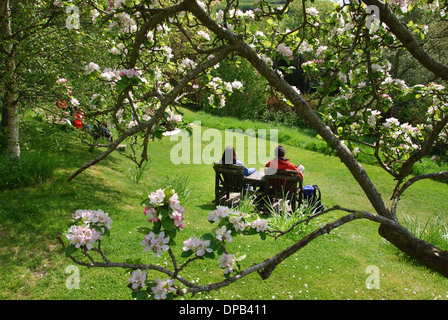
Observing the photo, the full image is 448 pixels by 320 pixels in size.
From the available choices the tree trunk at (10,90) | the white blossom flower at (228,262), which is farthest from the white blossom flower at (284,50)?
the tree trunk at (10,90)

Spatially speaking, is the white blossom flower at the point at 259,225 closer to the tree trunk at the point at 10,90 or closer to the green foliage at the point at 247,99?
the tree trunk at the point at 10,90

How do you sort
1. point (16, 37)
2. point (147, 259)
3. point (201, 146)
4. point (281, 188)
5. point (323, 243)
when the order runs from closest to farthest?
point (147, 259) < point (16, 37) < point (323, 243) < point (281, 188) < point (201, 146)

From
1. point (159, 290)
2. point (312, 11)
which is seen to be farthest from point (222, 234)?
point (312, 11)

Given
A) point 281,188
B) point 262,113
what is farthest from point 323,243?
point 262,113

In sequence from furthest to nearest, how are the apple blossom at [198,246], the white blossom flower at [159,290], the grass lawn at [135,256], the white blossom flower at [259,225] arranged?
the grass lawn at [135,256]
the white blossom flower at [259,225]
the apple blossom at [198,246]
the white blossom flower at [159,290]

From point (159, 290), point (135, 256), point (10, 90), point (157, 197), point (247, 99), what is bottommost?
point (135, 256)

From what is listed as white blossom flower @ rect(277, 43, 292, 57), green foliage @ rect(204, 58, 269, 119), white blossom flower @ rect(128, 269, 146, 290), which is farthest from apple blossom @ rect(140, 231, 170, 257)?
green foliage @ rect(204, 58, 269, 119)

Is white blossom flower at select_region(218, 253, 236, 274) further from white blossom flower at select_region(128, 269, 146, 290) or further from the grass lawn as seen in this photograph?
the grass lawn

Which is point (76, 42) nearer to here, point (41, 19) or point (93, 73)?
point (41, 19)

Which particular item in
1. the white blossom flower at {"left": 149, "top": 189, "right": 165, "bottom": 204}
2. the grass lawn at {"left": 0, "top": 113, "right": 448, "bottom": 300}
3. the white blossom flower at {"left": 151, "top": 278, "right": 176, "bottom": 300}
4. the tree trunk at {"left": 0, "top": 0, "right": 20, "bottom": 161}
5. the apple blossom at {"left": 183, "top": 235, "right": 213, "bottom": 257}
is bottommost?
the grass lawn at {"left": 0, "top": 113, "right": 448, "bottom": 300}

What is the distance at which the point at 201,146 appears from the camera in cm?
1252

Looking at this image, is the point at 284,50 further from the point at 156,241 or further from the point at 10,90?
the point at 10,90

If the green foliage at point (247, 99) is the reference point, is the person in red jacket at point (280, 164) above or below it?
below
